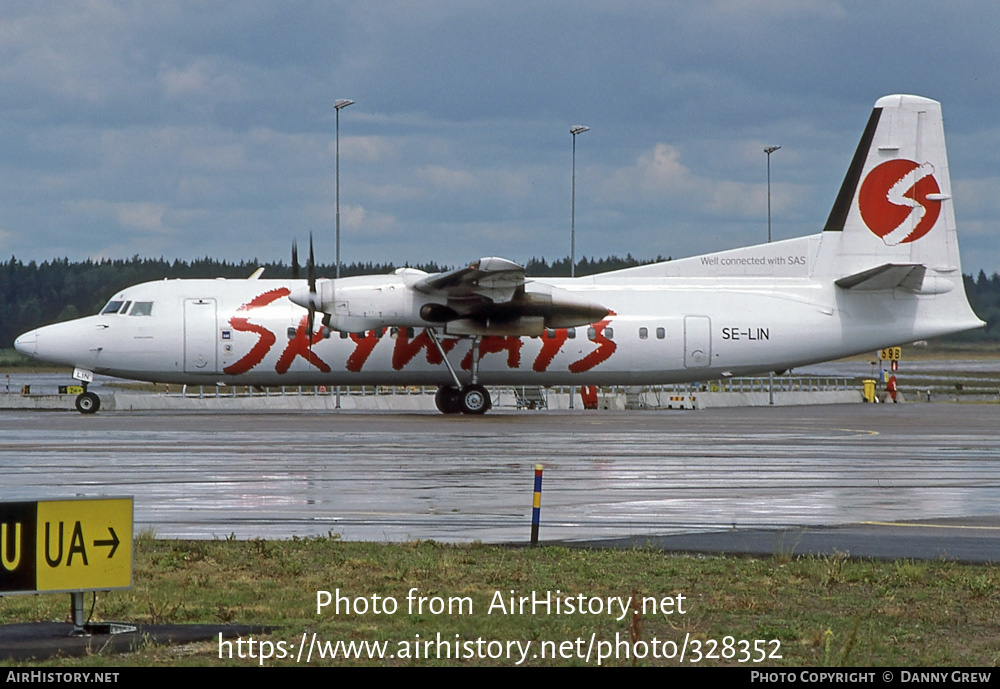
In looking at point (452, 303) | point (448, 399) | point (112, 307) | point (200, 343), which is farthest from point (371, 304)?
point (112, 307)

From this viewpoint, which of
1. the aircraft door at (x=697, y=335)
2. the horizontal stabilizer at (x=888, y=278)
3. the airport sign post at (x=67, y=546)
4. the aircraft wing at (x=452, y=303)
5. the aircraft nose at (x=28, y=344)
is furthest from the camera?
the aircraft door at (x=697, y=335)

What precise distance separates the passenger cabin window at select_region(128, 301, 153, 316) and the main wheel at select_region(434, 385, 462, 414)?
8.83 m

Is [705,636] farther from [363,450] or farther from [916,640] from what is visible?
[363,450]

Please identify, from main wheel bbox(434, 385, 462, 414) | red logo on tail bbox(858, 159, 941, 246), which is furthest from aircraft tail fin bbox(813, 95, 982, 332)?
main wheel bbox(434, 385, 462, 414)

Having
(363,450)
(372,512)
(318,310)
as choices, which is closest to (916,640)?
(372,512)

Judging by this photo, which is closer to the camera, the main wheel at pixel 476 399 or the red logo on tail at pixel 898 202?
the main wheel at pixel 476 399

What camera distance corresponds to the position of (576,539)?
1222 centimetres

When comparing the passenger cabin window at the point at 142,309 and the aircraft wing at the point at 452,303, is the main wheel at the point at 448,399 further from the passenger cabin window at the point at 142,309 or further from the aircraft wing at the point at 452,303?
the passenger cabin window at the point at 142,309

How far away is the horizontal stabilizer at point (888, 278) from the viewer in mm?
36375

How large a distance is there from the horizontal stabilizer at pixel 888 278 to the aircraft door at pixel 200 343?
18971 millimetres

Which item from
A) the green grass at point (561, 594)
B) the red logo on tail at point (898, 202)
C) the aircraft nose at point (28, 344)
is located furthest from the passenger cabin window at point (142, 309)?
the green grass at point (561, 594)

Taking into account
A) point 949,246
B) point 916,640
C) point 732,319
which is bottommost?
point 916,640

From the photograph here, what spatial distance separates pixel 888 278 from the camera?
36.7 meters
